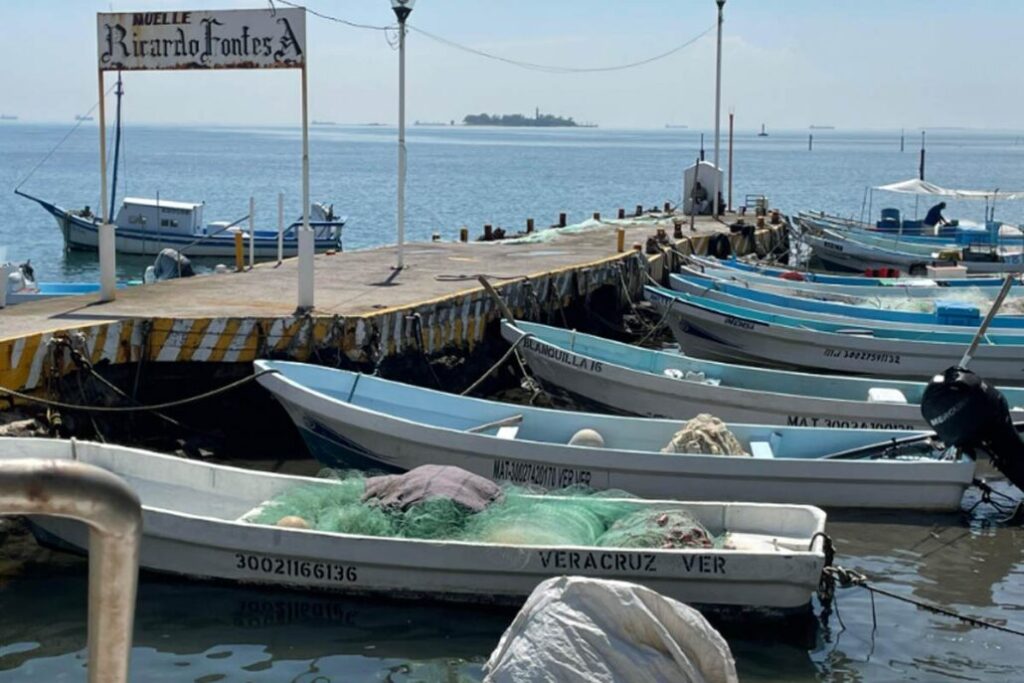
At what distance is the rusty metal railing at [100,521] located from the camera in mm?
1778

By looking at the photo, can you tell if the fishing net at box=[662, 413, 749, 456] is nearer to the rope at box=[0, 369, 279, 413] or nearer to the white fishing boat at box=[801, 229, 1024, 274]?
the rope at box=[0, 369, 279, 413]

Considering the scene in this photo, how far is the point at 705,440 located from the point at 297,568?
3.91 meters

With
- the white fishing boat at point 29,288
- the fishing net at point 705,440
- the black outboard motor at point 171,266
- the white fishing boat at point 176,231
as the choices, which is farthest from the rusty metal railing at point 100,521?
the white fishing boat at point 176,231

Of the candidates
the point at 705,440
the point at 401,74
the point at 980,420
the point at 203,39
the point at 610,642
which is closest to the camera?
the point at 610,642

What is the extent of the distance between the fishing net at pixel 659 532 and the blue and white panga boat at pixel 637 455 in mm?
1700

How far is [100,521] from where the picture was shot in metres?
1.85

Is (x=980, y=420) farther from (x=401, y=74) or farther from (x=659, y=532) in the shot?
(x=401, y=74)

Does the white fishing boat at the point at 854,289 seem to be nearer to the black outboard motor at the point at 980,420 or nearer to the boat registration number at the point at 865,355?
the boat registration number at the point at 865,355

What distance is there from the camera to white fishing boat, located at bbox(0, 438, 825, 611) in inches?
322

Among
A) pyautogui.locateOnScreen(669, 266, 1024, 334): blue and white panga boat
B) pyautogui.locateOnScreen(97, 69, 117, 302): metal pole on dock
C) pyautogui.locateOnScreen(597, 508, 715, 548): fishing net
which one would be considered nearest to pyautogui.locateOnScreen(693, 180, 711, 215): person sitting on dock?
pyautogui.locateOnScreen(669, 266, 1024, 334): blue and white panga boat

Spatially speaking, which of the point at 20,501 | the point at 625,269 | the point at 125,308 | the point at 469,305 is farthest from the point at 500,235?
the point at 20,501

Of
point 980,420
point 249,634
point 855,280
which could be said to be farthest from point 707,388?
point 855,280

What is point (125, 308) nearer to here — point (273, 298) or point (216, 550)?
point (273, 298)

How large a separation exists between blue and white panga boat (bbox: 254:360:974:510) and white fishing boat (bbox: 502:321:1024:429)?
3.79 ft
